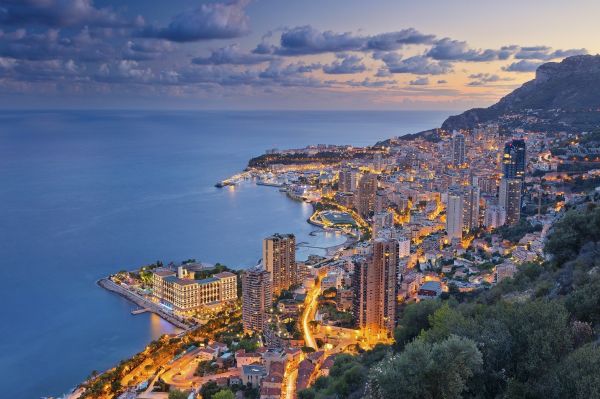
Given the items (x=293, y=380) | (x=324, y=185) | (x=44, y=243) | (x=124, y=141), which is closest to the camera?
(x=293, y=380)

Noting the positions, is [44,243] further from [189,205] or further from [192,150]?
[192,150]

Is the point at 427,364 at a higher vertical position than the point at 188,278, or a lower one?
higher

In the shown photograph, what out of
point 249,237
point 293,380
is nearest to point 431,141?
point 249,237

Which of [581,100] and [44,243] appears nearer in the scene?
[44,243]

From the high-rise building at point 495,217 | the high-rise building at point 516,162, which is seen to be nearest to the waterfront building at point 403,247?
the high-rise building at point 495,217

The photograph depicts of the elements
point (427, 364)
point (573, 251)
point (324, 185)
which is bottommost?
point (324, 185)

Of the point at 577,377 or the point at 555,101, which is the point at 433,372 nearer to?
the point at 577,377

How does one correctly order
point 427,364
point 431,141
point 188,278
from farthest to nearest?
point 431,141, point 188,278, point 427,364

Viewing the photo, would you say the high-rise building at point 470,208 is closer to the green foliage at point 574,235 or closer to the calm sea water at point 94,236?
the calm sea water at point 94,236
